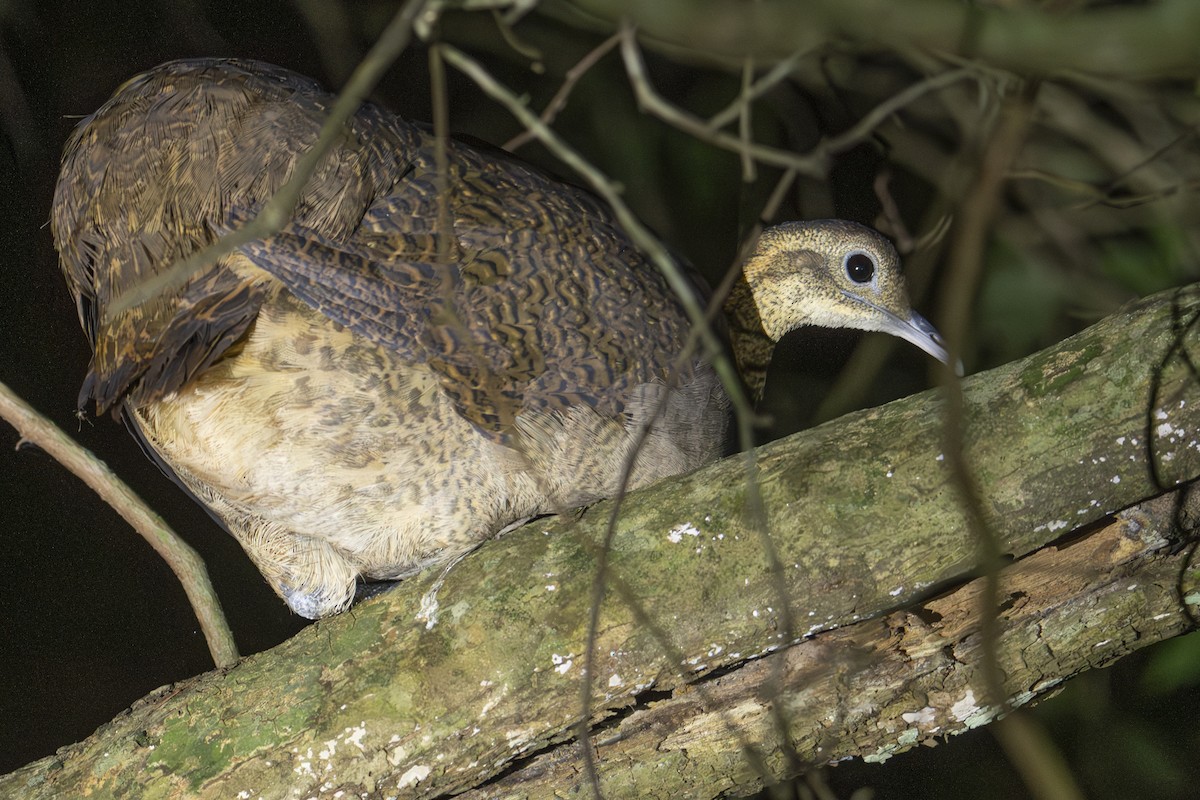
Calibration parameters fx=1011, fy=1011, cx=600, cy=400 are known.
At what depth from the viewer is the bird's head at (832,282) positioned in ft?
8.42

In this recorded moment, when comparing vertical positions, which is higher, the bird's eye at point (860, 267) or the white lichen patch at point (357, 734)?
the bird's eye at point (860, 267)

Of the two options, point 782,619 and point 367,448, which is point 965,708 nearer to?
point 782,619

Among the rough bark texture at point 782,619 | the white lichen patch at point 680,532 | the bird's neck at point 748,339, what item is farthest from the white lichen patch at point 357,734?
the bird's neck at point 748,339

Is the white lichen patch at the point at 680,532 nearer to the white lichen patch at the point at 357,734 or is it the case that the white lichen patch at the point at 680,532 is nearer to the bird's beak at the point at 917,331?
the white lichen patch at the point at 357,734

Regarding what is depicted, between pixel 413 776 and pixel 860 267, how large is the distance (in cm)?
164

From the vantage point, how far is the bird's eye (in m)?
2.57

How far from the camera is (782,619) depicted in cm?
167

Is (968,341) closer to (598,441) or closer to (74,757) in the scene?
(598,441)

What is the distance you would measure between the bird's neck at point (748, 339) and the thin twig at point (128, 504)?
1444mm

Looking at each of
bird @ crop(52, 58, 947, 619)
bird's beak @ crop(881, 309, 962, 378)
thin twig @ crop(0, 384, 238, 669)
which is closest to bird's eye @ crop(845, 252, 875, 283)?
bird's beak @ crop(881, 309, 962, 378)

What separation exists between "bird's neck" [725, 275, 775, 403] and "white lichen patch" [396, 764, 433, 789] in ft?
4.52

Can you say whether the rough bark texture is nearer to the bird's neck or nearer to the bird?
the bird

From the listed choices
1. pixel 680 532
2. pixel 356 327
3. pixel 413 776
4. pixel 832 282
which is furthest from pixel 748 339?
pixel 413 776

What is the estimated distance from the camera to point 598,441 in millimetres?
2115
